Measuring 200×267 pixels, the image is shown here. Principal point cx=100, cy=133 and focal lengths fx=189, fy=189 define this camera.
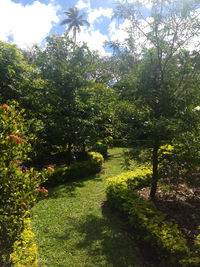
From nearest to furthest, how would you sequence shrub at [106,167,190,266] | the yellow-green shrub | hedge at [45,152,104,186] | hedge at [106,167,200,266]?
the yellow-green shrub
hedge at [106,167,200,266]
shrub at [106,167,190,266]
hedge at [45,152,104,186]

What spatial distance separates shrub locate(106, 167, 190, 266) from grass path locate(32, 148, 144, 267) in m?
0.48

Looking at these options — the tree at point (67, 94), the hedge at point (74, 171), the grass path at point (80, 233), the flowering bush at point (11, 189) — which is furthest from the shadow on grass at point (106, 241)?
the tree at point (67, 94)

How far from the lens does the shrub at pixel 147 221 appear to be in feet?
13.0

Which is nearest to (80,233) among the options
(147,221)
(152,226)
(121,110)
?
(147,221)

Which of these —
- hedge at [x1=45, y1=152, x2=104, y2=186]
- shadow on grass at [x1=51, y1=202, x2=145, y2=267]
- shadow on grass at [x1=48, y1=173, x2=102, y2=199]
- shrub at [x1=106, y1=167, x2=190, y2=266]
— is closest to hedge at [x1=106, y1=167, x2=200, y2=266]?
shrub at [x1=106, y1=167, x2=190, y2=266]

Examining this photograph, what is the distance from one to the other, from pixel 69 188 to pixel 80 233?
11.0 ft

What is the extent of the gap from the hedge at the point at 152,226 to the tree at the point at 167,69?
1.52 m

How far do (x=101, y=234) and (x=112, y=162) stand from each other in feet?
26.5

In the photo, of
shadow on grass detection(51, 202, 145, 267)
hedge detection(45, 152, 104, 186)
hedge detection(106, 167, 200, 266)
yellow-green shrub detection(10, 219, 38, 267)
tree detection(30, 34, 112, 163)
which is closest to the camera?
yellow-green shrub detection(10, 219, 38, 267)

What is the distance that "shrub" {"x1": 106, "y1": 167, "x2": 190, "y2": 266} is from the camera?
398 centimetres

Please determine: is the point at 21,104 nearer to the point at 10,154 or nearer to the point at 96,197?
the point at 96,197

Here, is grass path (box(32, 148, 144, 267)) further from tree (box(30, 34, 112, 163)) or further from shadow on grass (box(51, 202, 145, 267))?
tree (box(30, 34, 112, 163))

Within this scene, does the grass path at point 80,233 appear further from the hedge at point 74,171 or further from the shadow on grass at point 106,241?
the hedge at point 74,171

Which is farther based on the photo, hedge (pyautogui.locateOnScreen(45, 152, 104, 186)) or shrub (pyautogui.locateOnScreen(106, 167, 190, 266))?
hedge (pyautogui.locateOnScreen(45, 152, 104, 186))
